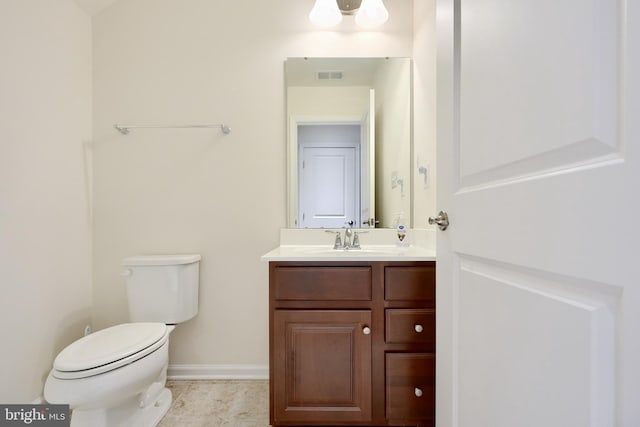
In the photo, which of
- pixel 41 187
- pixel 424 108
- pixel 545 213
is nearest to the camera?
pixel 545 213

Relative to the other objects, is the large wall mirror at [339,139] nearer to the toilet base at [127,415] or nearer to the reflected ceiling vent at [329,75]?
the reflected ceiling vent at [329,75]

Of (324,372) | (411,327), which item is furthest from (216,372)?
(411,327)

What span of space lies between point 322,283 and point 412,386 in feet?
1.87

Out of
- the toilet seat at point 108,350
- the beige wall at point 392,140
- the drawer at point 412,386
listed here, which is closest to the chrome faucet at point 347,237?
the beige wall at point 392,140

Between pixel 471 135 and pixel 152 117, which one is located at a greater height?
pixel 152 117

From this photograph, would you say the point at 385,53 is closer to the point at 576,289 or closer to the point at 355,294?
the point at 355,294

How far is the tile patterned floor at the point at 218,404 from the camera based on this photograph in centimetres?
147

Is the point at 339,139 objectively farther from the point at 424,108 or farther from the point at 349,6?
the point at 349,6

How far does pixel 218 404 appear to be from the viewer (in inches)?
63.1

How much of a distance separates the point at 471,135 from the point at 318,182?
1.15 metres

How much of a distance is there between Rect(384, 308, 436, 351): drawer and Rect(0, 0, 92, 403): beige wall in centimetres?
171

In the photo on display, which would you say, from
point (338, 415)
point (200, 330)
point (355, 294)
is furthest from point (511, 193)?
point (200, 330)

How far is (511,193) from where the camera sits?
0.61 meters

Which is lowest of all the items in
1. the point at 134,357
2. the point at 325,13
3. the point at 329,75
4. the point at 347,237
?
the point at 134,357
